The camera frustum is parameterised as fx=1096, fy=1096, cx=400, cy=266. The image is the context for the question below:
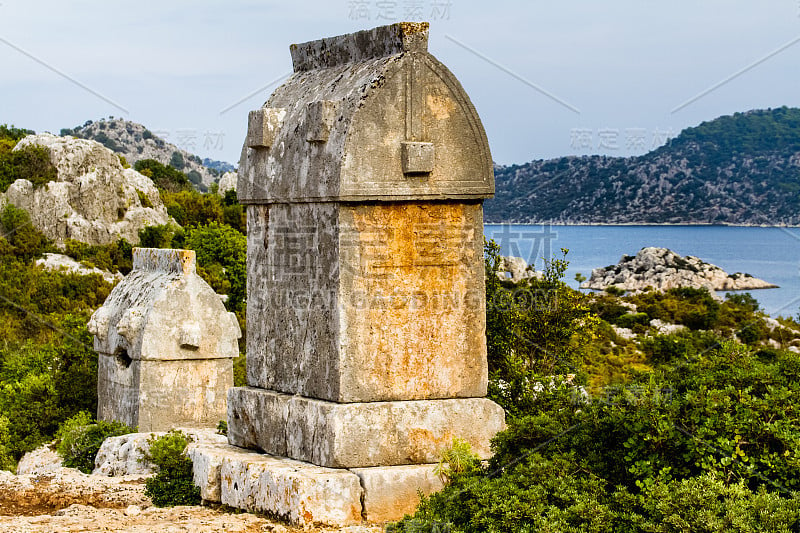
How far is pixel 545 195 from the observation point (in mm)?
45531

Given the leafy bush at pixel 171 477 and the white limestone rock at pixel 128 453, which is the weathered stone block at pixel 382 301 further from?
the white limestone rock at pixel 128 453

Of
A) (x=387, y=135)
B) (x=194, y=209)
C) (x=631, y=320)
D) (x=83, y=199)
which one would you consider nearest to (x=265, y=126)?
(x=387, y=135)

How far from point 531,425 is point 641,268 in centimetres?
3575

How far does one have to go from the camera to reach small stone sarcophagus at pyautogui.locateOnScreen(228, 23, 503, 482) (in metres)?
7.02

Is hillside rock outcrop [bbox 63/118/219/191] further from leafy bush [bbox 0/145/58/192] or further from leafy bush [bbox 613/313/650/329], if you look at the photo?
leafy bush [bbox 613/313/650/329]

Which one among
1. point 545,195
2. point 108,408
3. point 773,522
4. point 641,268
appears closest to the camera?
point 773,522

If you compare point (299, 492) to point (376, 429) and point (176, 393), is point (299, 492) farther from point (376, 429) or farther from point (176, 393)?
point (176, 393)

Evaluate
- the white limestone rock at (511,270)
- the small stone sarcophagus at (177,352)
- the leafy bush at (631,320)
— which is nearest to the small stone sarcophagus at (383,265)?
the white limestone rock at (511,270)

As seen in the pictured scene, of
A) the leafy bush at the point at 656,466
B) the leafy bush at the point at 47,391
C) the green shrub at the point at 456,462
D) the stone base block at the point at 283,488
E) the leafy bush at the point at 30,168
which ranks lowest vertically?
the leafy bush at the point at 47,391

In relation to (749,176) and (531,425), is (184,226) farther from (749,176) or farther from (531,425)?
(531,425)

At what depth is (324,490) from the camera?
6719mm

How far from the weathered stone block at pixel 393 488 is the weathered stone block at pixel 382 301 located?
0.49 meters

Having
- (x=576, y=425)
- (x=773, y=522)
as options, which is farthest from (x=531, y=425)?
(x=773, y=522)

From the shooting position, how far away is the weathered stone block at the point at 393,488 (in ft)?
22.4
